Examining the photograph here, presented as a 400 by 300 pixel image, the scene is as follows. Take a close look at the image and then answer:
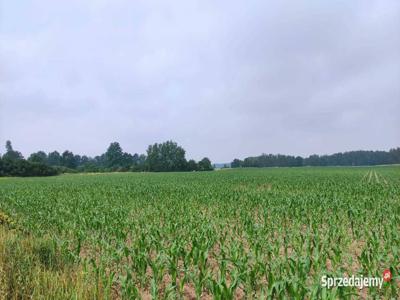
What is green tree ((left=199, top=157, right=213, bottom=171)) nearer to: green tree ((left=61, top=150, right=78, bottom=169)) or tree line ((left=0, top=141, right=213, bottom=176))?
tree line ((left=0, top=141, right=213, bottom=176))

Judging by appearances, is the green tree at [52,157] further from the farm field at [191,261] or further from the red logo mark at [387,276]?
the red logo mark at [387,276]

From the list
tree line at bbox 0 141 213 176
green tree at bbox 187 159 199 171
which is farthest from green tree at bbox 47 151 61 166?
green tree at bbox 187 159 199 171

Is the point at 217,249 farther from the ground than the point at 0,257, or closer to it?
closer to it

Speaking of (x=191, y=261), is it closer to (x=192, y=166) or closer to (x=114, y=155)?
(x=192, y=166)

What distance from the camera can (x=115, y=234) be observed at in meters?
9.62

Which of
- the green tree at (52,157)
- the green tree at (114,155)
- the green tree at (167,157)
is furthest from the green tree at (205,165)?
the green tree at (52,157)

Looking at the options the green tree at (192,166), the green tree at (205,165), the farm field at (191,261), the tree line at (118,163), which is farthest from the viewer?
the green tree at (192,166)

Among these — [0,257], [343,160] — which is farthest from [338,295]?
[343,160]

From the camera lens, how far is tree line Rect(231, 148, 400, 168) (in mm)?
173125

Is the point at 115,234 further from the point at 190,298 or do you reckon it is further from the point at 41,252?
the point at 190,298

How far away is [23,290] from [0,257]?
161 centimetres

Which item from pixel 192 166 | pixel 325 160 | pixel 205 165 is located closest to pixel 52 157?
pixel 192 166

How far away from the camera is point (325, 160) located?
195 metres

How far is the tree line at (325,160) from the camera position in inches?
6816
